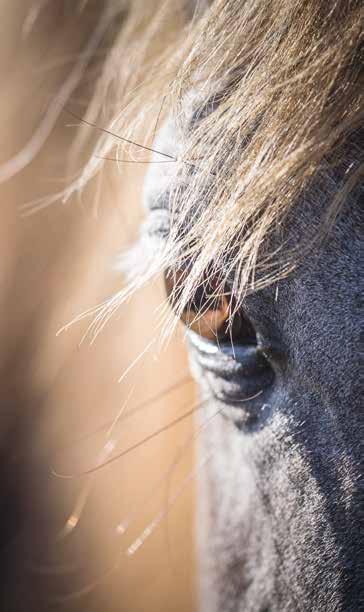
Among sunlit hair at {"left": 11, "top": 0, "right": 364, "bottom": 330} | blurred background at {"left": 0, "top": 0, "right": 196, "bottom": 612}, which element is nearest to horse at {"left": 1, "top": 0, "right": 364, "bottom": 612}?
sunlit hair at {"left": 11, "top": 0, "right": 364, "bottom": 330}

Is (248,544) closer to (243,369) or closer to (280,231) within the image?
(243,369)

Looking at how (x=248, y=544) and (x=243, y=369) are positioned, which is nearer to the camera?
(x=243, y=369)

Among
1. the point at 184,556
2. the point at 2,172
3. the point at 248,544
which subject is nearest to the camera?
the point at 248,544

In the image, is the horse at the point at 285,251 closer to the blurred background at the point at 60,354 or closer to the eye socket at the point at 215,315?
the eye socket at the point at 215,315

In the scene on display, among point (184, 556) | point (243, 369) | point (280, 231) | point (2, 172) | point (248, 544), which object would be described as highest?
point (2, 172)

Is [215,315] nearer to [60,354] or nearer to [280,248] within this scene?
[280,248]

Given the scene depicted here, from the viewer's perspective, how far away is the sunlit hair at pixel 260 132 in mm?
459

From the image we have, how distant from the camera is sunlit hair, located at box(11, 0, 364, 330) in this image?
18.1 inches

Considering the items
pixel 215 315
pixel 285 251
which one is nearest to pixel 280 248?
pixel 285 251

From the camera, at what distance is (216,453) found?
82 centimetres

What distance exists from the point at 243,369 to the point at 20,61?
2.06ft

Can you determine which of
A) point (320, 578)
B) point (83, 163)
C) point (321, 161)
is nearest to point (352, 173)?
point (321, 161)

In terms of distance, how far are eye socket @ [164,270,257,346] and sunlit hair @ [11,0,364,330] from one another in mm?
25

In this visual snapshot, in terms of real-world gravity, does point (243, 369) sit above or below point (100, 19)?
below
